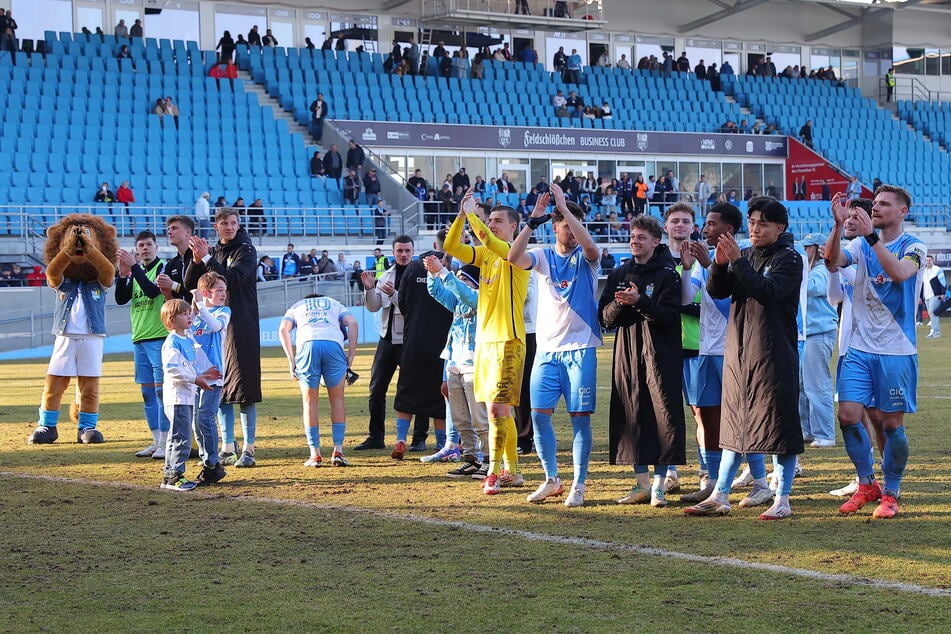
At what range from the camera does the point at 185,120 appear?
34531 millimetres

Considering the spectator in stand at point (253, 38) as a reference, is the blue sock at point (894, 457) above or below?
below

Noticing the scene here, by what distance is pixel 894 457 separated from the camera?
8.00 m

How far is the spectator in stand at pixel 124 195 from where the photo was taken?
29.6 meters

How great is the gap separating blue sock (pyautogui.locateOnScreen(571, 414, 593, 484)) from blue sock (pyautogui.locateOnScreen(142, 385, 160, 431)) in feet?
14.9

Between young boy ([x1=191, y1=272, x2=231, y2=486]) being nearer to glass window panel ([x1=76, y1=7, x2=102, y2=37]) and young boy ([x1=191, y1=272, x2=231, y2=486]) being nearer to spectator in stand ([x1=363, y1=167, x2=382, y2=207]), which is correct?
spectator in stand ([x1=363, y1=167, x2=382, y2=207])

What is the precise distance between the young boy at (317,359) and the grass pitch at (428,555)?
31 cm

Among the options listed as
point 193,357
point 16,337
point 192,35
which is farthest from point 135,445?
point 192,35

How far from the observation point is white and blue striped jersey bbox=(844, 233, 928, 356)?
7977 millimetres

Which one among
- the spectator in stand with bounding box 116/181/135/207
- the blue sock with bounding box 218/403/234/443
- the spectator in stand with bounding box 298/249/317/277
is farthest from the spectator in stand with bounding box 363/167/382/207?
the blue sock with bounding box 218/403/234/443

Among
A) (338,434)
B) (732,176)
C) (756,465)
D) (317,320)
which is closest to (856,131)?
(732,176)

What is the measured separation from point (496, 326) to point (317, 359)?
215 cm

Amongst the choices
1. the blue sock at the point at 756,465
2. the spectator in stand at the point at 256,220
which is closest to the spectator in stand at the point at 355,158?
the spectator in stand at the point at 256,220

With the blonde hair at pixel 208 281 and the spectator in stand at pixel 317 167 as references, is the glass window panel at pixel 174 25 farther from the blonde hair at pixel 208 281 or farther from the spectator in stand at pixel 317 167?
the blonde hair at pixel 208 281

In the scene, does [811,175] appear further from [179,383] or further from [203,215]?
[179,383]
